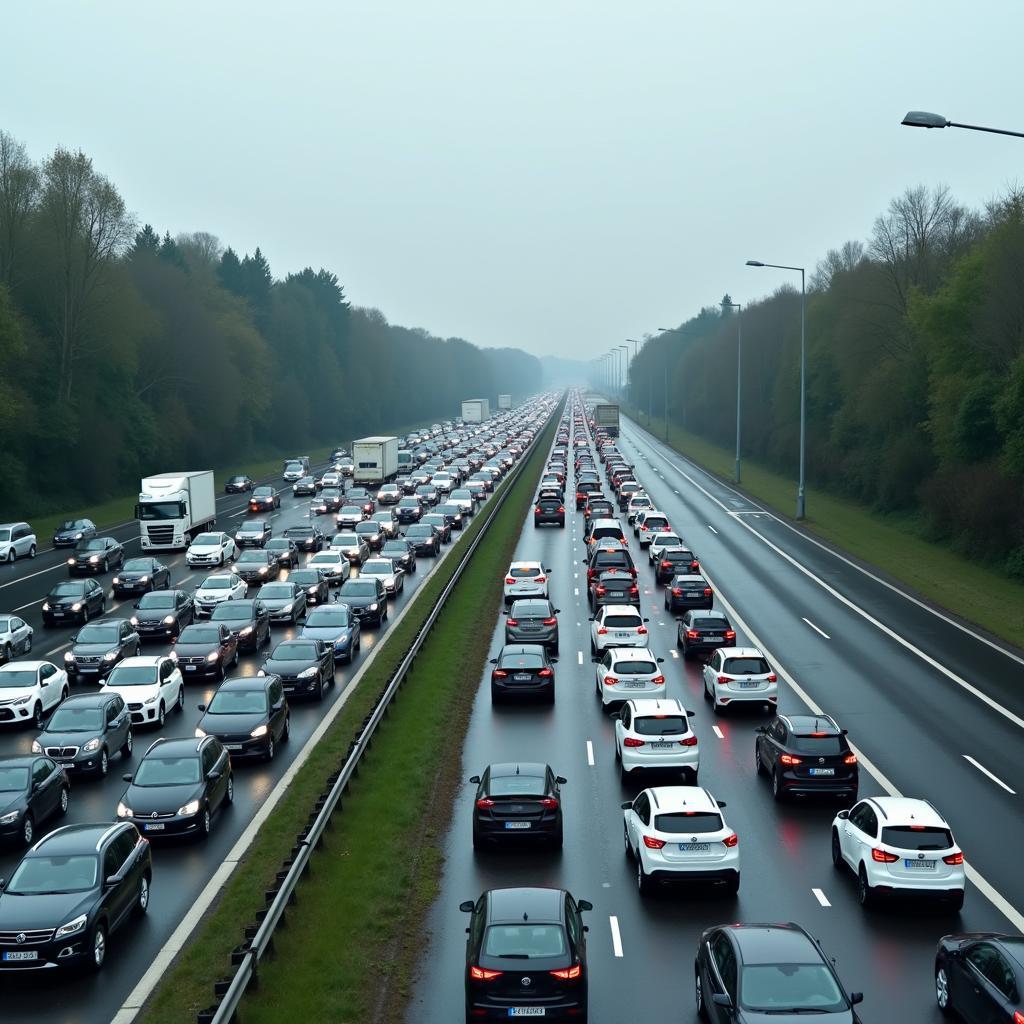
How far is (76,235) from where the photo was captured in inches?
3095

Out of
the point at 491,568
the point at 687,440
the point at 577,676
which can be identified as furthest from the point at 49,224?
the point at 687,440

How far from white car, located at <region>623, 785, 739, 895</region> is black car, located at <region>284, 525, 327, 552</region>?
40482 millimetres

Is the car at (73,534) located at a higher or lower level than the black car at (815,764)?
lower

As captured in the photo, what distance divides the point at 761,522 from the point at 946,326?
45.7 ft

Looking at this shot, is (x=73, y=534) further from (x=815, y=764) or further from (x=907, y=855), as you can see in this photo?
(x=907, y=855)

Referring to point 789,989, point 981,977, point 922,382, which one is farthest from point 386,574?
point 922,382

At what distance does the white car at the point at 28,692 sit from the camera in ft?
90.0

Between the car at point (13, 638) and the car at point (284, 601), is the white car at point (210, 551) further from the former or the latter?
the car at point (13, 638)

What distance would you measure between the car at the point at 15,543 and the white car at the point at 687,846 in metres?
45.3

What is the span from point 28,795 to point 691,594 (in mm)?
25191

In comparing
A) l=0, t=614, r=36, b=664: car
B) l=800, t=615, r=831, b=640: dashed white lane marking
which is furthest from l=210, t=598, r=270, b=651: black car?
l=800, t=615, r=831, b=640: dashed white lane marking

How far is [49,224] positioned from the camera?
7800 cm

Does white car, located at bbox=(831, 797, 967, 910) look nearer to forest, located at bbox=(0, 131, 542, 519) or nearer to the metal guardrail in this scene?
the metal guardrail

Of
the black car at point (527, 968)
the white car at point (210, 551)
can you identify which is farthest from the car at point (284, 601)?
the black car at point (527, 968)
